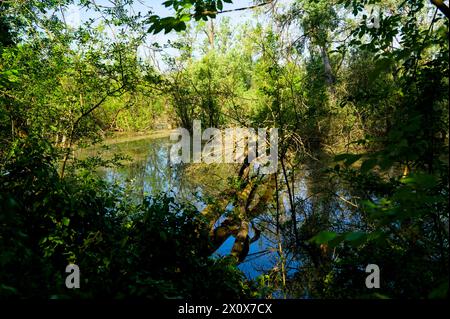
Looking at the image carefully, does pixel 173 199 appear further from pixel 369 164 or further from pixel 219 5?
pixel 369 164

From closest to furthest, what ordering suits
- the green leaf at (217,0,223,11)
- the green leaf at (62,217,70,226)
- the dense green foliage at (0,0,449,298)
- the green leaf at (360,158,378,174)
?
the green leaf at (360,158,378,174)
the dense green foliage at (0,0,449,298)
the green leaf at (217,0,223,11)
the green leaf at (62,217,70,226)

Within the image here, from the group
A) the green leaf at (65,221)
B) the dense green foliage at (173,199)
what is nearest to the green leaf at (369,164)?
the dense green foliage at (173,199)

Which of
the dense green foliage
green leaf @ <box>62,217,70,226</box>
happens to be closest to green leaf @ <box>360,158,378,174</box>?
the dense green foliage

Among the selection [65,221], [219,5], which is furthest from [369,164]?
[65,221]

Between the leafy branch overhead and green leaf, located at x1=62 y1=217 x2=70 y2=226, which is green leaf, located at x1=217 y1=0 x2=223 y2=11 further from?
green leaf, located at x1=62 y1=217 x2=70 y2=226

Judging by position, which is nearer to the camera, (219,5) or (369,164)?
(369,164)

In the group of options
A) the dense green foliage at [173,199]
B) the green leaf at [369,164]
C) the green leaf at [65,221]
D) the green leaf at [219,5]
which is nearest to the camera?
the green leaf at [369,164]

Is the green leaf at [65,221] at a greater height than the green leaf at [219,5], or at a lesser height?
lesser

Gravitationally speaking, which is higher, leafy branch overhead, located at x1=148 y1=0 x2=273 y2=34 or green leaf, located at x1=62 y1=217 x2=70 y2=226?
leafy branch overhead, located at x1=148 y1=0 x2=273 y2=34

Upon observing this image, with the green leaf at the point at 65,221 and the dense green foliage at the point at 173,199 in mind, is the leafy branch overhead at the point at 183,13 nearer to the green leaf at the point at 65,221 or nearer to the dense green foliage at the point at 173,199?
the dense green foliage at the point at 173,199

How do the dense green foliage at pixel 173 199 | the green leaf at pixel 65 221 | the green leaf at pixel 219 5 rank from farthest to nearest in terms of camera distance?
the green leaf at pixel 65 221 < the green leaf at pixel 219 5 < the dense green foliage at pixel 173 199

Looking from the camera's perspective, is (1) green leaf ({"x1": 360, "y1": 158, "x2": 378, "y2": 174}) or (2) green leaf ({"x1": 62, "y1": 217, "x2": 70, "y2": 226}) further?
(2) green leaf ({"x1": 62, "y1": 217, "x2": 70, "y2": 226})

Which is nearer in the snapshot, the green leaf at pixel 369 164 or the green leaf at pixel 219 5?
the green leaf at pixel 369 164

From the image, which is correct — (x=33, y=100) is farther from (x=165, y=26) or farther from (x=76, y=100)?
(x=165, y=26)
